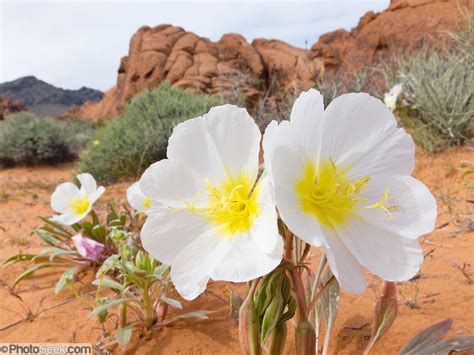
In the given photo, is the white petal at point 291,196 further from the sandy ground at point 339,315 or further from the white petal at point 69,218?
the white petal at point 69,218

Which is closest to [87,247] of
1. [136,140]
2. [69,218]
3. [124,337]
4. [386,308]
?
[69,218]

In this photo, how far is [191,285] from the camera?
84cm

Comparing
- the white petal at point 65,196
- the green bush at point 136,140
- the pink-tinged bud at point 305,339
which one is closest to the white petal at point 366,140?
the pink-tinged bud at point 305,339

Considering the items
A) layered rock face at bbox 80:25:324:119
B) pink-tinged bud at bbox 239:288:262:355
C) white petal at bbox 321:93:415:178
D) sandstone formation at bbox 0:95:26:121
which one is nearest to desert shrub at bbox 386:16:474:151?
white petal at bbox 321:93:415:178

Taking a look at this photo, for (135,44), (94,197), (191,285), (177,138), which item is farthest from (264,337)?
(135,44)

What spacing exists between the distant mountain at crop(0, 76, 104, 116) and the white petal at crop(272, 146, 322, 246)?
47221 millimetres

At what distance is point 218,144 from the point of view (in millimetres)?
925

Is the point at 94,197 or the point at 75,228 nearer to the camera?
the point at 94,197

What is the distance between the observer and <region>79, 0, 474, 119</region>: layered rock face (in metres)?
14.2

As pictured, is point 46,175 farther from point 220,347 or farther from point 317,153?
point 317,153

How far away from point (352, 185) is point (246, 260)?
292mm

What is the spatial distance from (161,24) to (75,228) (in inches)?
704

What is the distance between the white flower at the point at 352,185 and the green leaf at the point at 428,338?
48cm

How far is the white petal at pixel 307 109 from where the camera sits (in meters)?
0.82
